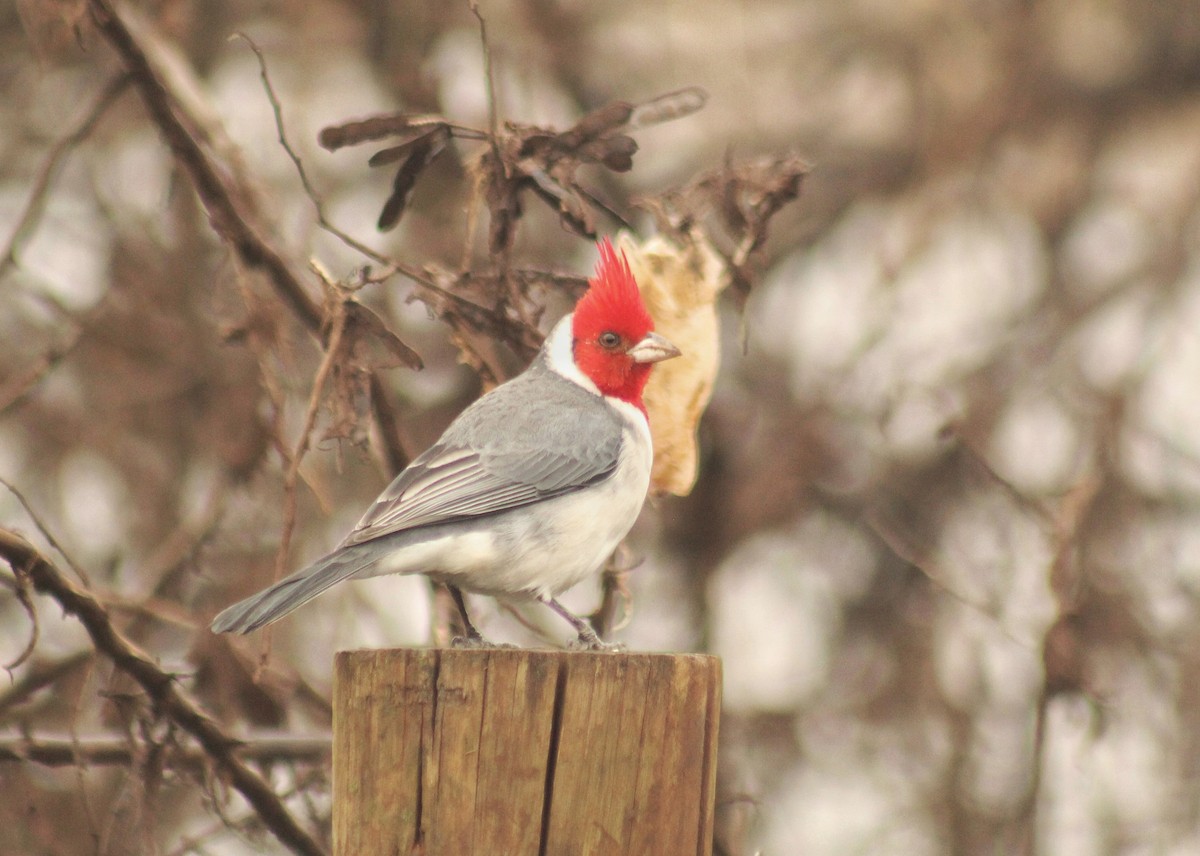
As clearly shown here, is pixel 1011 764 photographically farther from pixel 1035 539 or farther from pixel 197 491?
pixel 197 491

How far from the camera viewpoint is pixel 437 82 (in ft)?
20.5

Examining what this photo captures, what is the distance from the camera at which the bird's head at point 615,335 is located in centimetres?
419

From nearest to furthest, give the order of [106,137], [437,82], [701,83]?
[437,82] → [106,137] → [701,83]

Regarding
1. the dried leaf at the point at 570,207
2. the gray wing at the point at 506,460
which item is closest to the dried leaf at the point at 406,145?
the dried leaf at the point at 570,207

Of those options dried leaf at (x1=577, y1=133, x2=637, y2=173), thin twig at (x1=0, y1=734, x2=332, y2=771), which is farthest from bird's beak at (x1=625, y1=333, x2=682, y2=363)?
thin twig at (x1=0, y1=734, x2=332, y2=771)

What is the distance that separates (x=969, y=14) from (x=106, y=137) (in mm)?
4901

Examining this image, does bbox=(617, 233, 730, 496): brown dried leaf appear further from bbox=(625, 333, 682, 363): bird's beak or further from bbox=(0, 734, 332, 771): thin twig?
bbox=(0, 734, 332, 771): thin twig

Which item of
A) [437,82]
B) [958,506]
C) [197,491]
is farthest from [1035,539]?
[197,491]

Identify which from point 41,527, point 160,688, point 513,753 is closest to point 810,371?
point 160,688

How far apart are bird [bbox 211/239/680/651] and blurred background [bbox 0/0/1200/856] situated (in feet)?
5.89

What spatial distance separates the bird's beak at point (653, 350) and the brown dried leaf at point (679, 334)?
14 centimetres

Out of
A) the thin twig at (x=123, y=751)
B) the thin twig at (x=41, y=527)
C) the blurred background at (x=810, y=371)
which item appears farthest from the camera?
the blurred background at (x=810, y=371)

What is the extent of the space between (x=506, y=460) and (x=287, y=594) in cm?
89

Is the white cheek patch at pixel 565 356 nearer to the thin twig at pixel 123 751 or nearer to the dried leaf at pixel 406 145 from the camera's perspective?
the dried leaf at pixel 406 145
